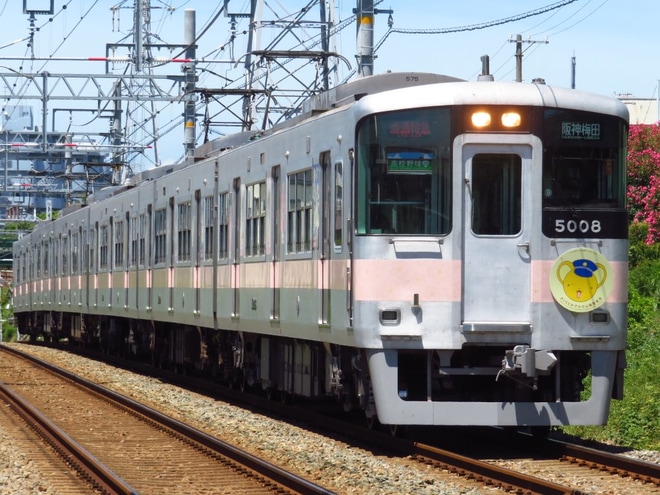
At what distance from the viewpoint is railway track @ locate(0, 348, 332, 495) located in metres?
9.95

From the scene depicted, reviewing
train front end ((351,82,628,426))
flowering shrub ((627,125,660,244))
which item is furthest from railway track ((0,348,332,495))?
flowering shrub ((627,125,660,244))

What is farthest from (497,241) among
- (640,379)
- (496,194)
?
(640,379)

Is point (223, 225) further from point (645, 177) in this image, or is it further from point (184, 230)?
point (645, 177)

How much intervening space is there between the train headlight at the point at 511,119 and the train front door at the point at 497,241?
11 centimetres

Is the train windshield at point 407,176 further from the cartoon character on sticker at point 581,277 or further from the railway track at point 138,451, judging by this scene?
the railway track at point 138,451

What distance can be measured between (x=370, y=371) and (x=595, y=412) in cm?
182

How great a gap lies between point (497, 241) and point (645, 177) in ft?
81.4

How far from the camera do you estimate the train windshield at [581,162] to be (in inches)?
452

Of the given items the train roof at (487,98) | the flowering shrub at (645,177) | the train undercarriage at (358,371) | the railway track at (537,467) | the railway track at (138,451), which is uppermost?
the flowering shrub at (645,177)

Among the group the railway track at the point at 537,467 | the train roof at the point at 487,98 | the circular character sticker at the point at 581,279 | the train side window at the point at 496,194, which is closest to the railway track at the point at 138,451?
the railway track at the point at 537,467

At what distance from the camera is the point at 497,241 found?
1144cm

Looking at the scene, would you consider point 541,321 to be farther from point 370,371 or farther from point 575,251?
point 370,371

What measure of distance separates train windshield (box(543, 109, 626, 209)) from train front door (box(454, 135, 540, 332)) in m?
0.19

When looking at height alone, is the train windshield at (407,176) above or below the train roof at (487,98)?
below
